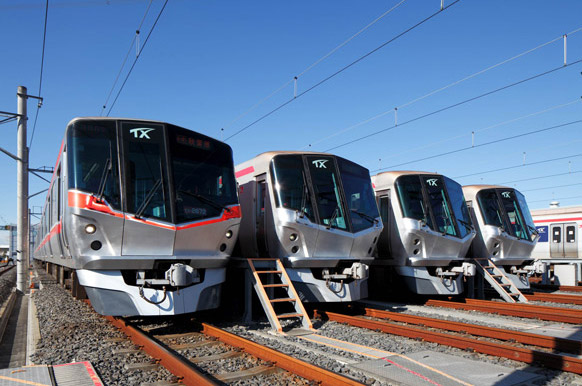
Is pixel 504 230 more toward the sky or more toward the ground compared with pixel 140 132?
more toward the ground

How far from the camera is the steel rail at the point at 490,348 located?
519 cm

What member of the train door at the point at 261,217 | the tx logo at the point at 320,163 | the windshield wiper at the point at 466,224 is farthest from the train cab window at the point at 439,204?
the train door at the point at 261,217

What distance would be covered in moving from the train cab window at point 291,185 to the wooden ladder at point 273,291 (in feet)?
3.40

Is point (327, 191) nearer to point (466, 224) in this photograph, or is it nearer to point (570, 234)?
point (466, 224)

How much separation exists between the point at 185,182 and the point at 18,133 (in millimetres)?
10426

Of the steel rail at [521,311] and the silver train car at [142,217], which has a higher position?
the silver train car at [142,217]

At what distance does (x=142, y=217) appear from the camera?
21.2 feet

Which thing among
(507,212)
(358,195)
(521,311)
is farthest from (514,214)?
(358,195)

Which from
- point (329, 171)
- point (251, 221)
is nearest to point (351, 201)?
point (329, 171)

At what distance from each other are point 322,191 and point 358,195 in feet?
3.25

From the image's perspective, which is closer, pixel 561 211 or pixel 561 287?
pixel 561 287

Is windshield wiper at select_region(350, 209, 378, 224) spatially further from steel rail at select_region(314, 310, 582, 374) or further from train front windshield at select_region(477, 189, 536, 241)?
train front windshield at select_region(477, 189, 536, 241)

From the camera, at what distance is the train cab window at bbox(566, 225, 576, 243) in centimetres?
1870

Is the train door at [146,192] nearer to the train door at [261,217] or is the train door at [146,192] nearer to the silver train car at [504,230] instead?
the train door at [261,217]
